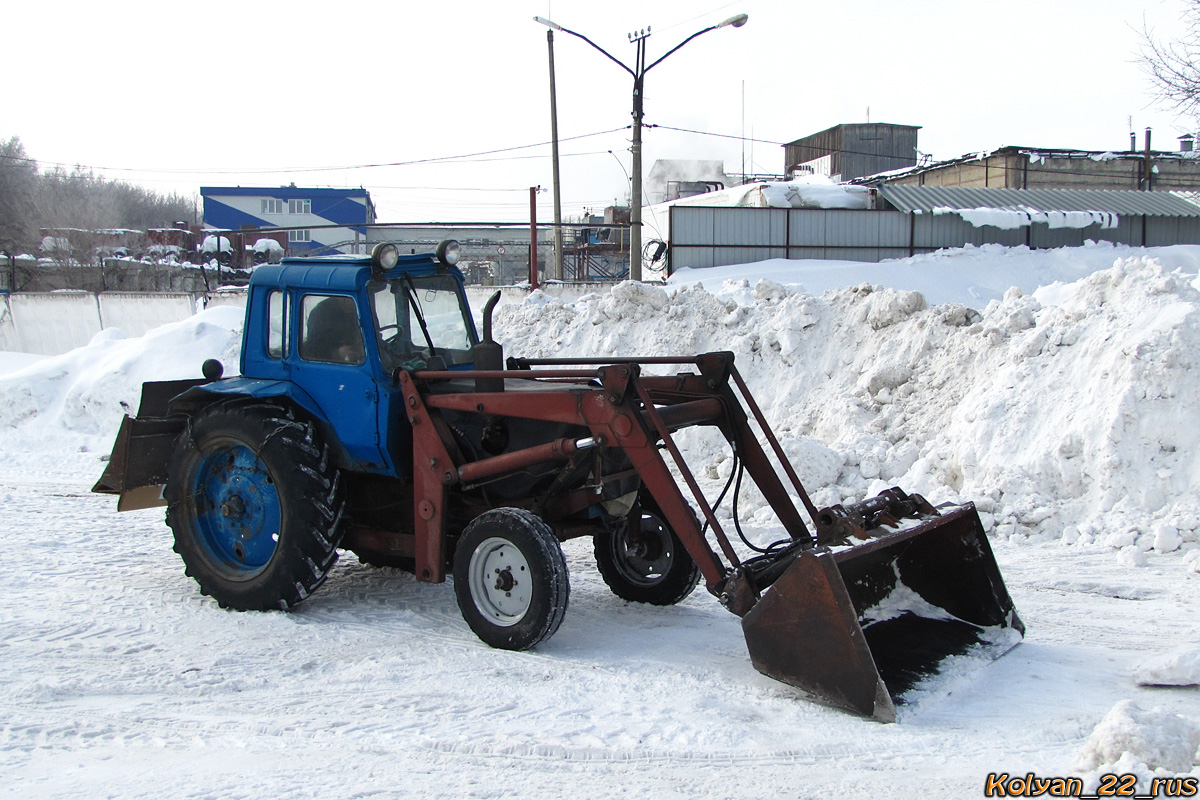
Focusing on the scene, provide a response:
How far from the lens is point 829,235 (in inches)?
896

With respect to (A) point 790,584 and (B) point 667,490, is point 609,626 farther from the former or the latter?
(A) point 790,584

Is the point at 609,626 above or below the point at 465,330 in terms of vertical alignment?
below

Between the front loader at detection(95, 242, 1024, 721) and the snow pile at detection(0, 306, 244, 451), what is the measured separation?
6.96 meters

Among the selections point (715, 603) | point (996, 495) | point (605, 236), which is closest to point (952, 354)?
point (996, 495)

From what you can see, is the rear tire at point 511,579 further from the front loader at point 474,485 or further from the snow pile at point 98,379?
the snow pile at point 98,379

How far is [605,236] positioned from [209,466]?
84.8 feet

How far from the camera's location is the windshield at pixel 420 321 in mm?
6016

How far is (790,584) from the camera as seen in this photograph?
450 centimetres

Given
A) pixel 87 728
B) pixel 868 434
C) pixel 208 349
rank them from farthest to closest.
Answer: pixel 208 349 < pixel 868 434 < pixel 87 728

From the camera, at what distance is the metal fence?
21.2 metres

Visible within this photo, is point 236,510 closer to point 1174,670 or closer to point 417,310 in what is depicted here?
point 417,310

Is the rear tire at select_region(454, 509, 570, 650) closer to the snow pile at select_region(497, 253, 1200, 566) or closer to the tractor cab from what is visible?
the tractor cab

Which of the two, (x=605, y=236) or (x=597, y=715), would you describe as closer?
(x=597, y=715)

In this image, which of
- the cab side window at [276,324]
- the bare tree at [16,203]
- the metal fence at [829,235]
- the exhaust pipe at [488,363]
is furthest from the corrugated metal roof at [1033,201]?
the bare tree at [16,203]
